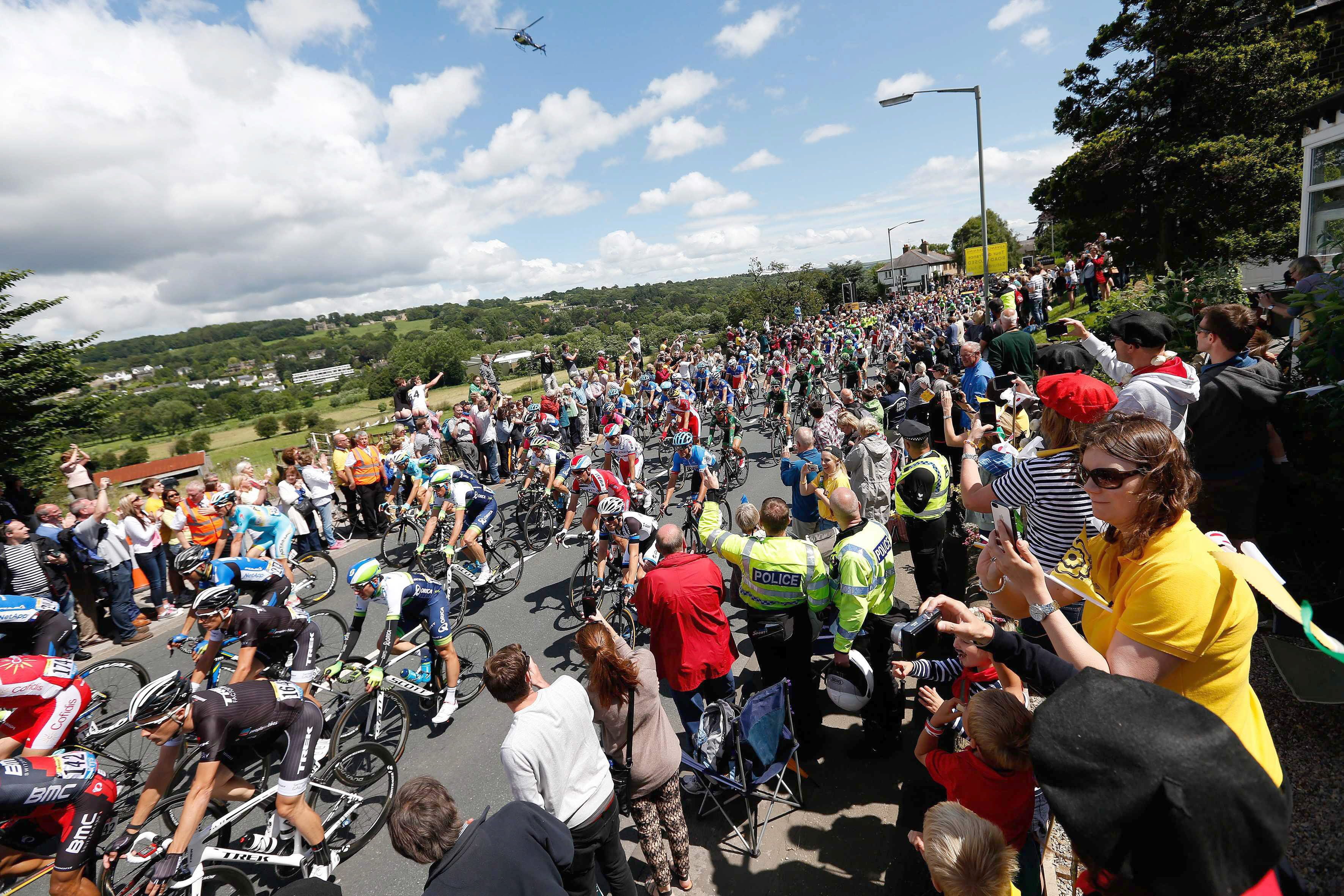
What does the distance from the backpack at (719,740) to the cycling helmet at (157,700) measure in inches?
166

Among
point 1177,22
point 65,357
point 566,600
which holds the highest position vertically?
point 1177,22

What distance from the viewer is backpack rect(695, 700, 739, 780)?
3760 mm

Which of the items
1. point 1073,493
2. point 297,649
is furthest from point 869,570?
point 297,649

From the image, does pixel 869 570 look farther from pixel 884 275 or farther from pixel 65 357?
pixel 884 275

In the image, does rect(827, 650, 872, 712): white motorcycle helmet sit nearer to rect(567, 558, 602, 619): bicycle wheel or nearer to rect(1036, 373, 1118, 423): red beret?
rect(1036, 373, 1118, 423): red beret

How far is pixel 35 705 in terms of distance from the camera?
4324 millimetres

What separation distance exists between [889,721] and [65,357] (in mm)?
20197

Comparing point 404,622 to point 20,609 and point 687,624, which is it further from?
point 687,624

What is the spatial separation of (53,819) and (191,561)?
3482mm

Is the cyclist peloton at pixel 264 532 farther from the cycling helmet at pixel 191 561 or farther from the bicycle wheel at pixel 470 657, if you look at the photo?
the bicycle wheel at pixel 470 657

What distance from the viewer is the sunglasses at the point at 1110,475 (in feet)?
5.91

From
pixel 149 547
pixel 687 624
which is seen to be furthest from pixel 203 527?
pixel 687 624

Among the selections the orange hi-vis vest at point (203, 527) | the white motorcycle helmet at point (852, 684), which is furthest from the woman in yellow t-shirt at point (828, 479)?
the orange hi-vis vest at point (203, 527)

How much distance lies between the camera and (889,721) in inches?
167
